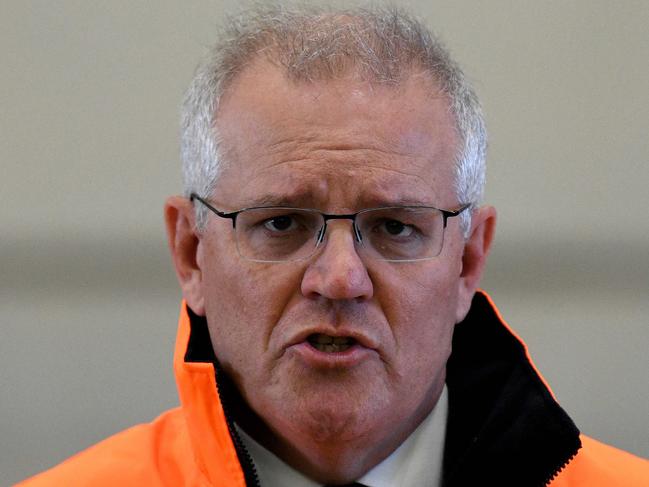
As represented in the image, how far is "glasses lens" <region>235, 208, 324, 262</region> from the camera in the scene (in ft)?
5.69

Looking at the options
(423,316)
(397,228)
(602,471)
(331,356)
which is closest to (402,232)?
(397,228)

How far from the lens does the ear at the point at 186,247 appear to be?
192cm

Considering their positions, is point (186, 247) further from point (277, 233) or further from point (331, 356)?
point (331, 356)

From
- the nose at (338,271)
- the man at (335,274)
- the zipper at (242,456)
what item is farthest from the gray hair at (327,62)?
the zipper at (242,456)

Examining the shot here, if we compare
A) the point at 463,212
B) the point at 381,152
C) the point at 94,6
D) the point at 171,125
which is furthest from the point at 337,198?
the point at 94,6

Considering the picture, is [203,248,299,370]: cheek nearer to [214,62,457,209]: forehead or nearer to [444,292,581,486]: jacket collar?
[214,62,457,209]: forehead

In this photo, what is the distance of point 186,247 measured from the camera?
195cm

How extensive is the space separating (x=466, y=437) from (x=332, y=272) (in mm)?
472

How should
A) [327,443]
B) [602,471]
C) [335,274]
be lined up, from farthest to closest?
[602,471] < [327,443] < [335,274]

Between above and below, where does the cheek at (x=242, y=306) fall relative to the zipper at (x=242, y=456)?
above

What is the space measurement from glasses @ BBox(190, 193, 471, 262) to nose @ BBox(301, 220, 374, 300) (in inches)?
0.6

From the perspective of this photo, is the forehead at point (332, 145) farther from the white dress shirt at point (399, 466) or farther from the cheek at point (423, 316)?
the white dress shirt at point (399, 466)

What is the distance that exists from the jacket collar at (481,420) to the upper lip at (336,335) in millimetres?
169

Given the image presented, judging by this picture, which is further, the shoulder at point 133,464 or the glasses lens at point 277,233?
the shoulder at point 133,464
